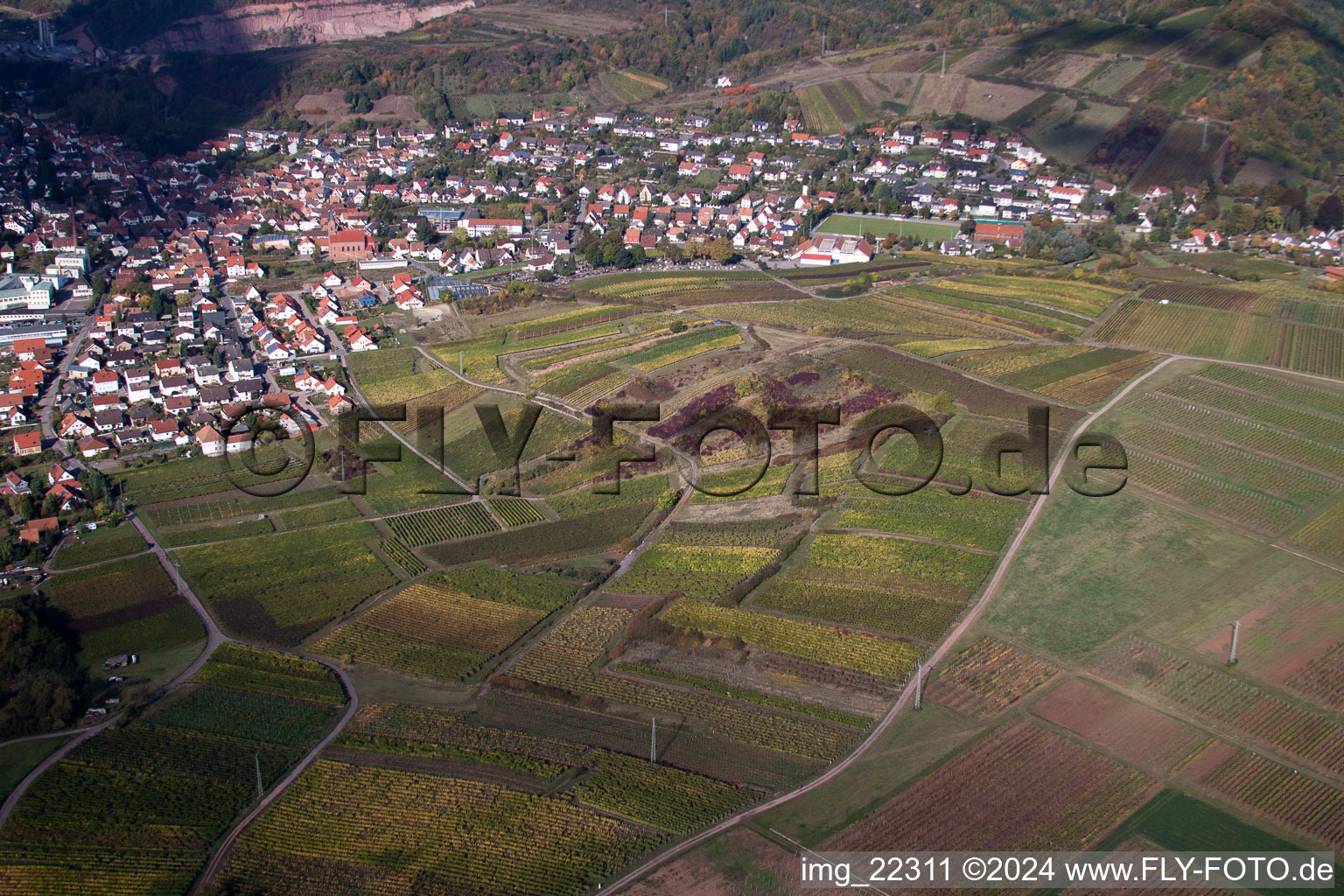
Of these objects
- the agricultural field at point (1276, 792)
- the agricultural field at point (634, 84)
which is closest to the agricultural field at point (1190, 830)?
the agricultural field at point (1276, 792)

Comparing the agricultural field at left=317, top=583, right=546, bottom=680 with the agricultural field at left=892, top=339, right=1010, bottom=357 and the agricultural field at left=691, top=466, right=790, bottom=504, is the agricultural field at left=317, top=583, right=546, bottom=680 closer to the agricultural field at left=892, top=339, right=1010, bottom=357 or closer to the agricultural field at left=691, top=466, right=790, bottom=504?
the agricultural field at left=691, top=466, right=790, bottom=504

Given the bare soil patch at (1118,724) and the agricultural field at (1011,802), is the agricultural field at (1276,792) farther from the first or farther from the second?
the agricultural field at (1011,802)

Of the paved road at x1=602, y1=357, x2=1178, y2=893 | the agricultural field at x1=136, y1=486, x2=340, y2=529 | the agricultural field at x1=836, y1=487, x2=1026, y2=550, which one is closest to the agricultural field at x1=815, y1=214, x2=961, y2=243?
the paved road at x1=602, y1=357, x2=1178, y2=893

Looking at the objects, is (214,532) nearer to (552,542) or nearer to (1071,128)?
(552,542)

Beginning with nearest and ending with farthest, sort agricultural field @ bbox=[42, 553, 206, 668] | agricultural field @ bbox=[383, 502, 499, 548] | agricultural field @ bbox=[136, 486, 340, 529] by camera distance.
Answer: agricultural field @ bbox=[42, 553, 206, 668] < agricultural field @ bbox=[383, 502, 499, 548] < agricultural field @ bbox=[136, 486, 340, 529]

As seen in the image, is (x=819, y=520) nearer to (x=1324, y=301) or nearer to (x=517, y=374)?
(x=517, y=374)

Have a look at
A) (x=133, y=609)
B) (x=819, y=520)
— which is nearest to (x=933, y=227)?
(x=819, y=520)
